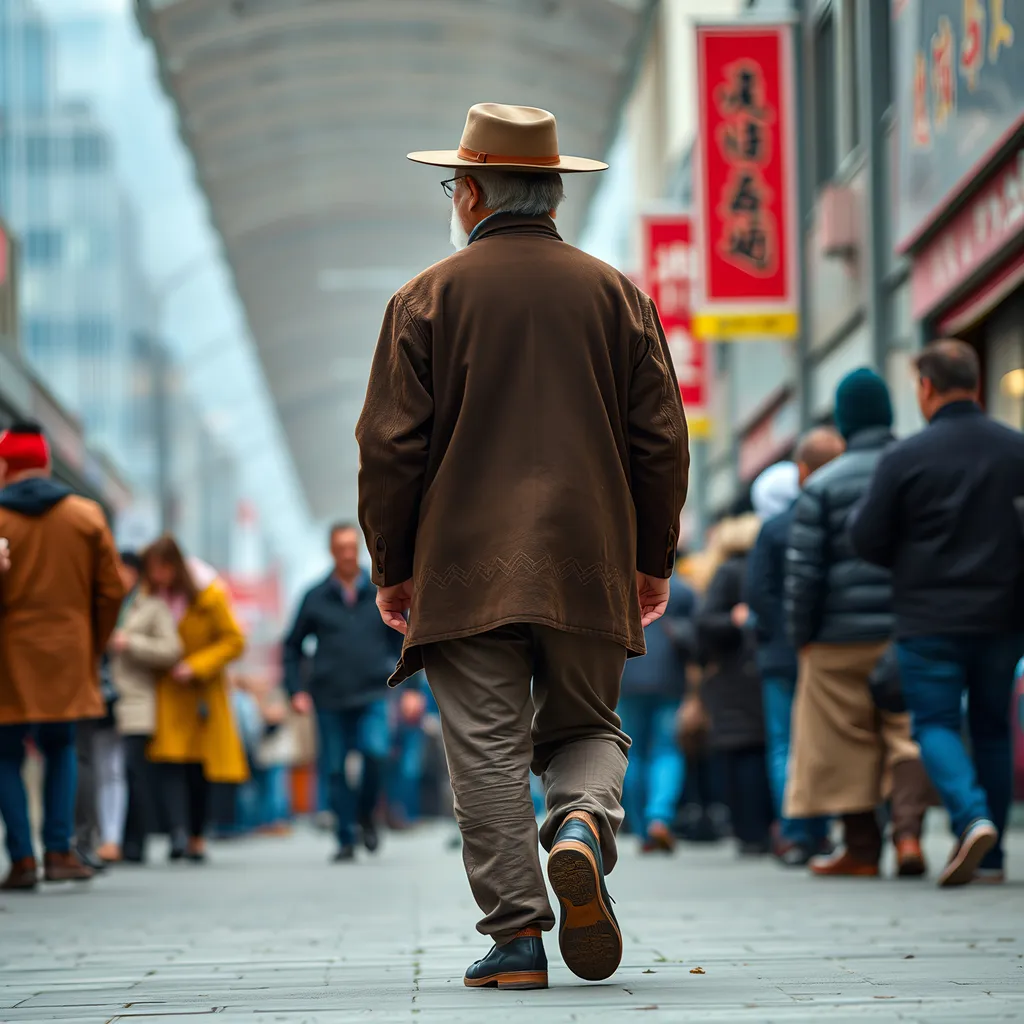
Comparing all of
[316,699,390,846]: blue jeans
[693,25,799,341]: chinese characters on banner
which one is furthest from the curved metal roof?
[316,699,390,846]: blue jeans

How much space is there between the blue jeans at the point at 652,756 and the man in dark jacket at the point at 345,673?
51.2 inches

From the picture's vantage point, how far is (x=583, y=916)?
166 inches

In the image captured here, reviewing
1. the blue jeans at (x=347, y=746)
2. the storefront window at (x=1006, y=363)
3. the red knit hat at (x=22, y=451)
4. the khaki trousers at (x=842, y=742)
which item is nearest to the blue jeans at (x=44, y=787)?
the red knit hat at (x=22, y=451)

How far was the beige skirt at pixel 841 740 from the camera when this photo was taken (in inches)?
333

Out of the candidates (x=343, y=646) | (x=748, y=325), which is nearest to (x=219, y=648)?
(x=343, y=646)

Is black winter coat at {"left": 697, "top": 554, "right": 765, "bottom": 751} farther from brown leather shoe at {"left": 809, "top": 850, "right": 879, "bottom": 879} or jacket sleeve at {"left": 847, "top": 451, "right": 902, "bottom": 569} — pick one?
jacket sleeve at {"left": 847, "top": 451, "right": 902, "bottom": 569}

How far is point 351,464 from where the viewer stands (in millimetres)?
54188

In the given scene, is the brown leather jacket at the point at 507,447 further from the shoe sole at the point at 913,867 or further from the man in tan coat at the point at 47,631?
the man in tan coat at the point at 47,631

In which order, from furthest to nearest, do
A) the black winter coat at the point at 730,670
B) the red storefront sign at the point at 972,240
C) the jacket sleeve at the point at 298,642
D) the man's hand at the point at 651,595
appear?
the jacket sleeve at the point at 298,642 → the black winter coat at the point at 730,670 → the red storefront sign at the point at 972,240 → the man's hand at the point at 651,595

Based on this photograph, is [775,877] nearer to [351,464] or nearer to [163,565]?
[163,565]

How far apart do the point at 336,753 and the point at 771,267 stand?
6.95m

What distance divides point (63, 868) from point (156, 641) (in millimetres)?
2781

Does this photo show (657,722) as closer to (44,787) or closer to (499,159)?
(44,787)

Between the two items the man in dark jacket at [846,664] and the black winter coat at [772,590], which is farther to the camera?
the black winter coat at [772,590]
